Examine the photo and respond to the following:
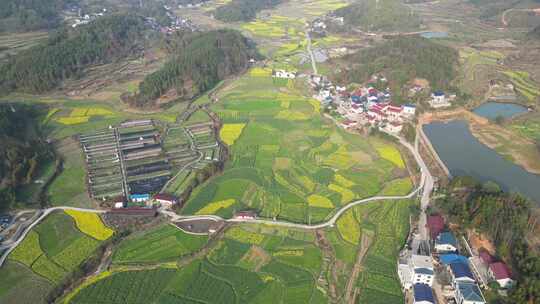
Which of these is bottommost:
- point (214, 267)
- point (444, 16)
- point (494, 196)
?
point (214, 267)

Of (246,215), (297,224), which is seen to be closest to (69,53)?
(246,215)

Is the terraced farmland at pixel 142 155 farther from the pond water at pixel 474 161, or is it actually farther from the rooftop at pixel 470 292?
the pond water at pixel 474 161

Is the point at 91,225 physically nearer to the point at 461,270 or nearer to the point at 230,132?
the point at 230,132

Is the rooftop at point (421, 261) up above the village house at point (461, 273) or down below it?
above

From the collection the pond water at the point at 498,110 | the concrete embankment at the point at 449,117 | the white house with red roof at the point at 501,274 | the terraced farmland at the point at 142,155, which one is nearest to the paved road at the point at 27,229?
the terraced farmland at the point at 142,155

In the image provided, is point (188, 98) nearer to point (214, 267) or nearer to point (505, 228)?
point (214, 267)

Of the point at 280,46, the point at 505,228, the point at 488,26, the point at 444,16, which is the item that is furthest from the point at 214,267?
the point at 444,16

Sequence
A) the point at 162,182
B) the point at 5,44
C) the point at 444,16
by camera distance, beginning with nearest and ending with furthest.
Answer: the point at 162,182
the point at 5,44
the point at 444,16
